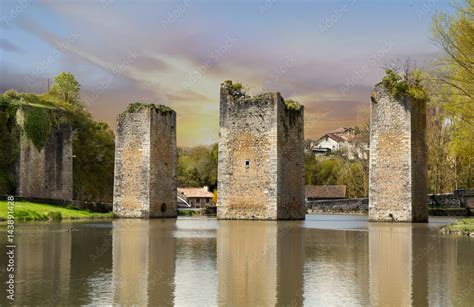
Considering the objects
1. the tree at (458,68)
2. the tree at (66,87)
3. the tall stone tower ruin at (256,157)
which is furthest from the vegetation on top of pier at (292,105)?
the tree at (66,87)

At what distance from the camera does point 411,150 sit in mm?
29609

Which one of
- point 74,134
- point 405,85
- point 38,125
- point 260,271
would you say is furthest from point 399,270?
point 74,134

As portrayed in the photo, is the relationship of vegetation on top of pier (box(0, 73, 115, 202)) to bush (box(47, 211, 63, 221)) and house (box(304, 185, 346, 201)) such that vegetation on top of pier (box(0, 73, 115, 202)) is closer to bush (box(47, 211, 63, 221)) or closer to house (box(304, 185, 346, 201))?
bush (box(47, 211, 63, 221))

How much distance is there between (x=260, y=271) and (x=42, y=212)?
1986cm

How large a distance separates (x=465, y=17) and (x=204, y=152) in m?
64.3

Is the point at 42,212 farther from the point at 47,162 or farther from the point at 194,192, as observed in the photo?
the point at 194,192

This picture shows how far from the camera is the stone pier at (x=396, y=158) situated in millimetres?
29594

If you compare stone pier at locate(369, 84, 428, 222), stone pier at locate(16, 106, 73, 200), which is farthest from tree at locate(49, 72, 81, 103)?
stone pier at locate(369, 84, 428, 222)

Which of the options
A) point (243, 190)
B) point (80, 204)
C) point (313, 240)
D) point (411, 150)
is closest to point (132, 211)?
point (80, 204)

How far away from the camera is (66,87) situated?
189 ft

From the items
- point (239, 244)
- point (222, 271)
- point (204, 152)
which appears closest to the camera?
point (222, 271)

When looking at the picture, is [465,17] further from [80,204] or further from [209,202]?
[209,202]

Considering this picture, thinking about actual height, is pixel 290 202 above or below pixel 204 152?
below

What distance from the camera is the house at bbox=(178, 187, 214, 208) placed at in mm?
67250
